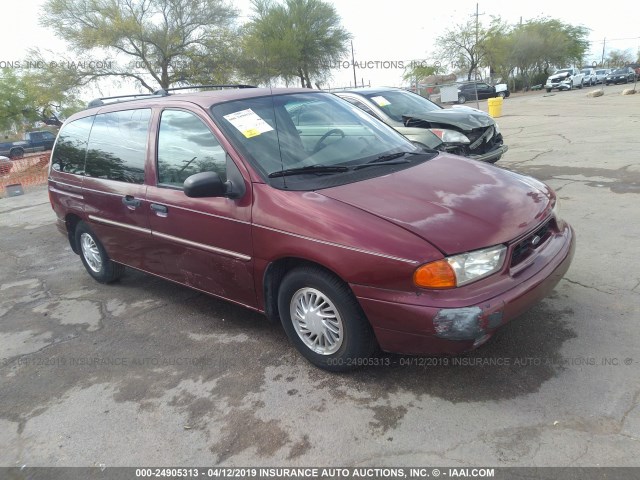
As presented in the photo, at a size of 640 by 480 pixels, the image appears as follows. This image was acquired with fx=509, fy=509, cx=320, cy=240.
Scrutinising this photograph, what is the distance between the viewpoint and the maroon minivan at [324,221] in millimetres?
2686

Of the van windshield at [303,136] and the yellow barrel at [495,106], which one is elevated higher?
the van windshield at [303,136]

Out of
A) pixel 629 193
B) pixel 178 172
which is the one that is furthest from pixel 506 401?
pixel 629 193

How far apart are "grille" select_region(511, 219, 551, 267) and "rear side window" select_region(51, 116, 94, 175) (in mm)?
3908

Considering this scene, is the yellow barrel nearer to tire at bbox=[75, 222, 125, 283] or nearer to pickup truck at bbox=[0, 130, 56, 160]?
tire at bbox=[75, 222, 125, 283]

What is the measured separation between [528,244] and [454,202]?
20.7 inches

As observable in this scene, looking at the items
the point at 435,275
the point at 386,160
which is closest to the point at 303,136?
the point at 386,160

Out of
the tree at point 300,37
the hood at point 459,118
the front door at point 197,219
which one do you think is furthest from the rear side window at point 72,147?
the tree at point 300,37

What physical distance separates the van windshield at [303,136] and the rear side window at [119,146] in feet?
2.78

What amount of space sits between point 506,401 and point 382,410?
68 cm

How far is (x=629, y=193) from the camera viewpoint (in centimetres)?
646

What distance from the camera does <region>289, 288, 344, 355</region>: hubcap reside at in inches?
120

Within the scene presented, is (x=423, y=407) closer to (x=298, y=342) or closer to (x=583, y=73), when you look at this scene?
(x=298, y=342)

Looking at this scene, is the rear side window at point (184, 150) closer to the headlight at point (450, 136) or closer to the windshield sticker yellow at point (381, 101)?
the headlight at point (450, 136)

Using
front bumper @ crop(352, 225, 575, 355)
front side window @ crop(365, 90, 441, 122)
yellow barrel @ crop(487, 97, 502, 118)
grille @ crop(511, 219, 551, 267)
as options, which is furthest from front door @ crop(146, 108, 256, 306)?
yellow barrel @ crop(487, 97, 502, 118)
